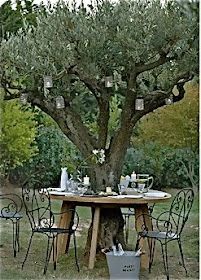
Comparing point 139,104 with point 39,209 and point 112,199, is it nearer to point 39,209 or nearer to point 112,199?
point 112,199

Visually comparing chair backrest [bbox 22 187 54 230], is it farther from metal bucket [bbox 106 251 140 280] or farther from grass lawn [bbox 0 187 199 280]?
metal bucket [bbox 106 251 140 280]

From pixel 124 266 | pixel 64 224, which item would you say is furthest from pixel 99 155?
pixel 124 266

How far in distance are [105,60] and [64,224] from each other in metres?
1.24

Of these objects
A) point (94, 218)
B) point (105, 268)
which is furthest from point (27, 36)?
point (105, 268)

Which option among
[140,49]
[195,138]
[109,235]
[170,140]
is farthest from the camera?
[170,140]

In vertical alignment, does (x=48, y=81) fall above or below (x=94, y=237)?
above

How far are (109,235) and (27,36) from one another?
60.8 inches

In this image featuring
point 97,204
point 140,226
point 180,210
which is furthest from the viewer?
point 180,210

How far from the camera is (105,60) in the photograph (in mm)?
3553

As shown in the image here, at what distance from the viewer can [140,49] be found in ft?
10.9

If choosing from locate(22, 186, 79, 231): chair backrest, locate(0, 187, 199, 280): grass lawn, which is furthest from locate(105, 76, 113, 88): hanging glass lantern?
locate(0, 187, 199, 280): grass lawn

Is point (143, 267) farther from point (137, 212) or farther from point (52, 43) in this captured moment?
point (52, 43)

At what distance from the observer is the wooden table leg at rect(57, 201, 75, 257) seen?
3.90 metres

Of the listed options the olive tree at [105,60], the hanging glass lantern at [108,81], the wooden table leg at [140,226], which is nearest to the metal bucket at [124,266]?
the wooden table leg at [140,226]
